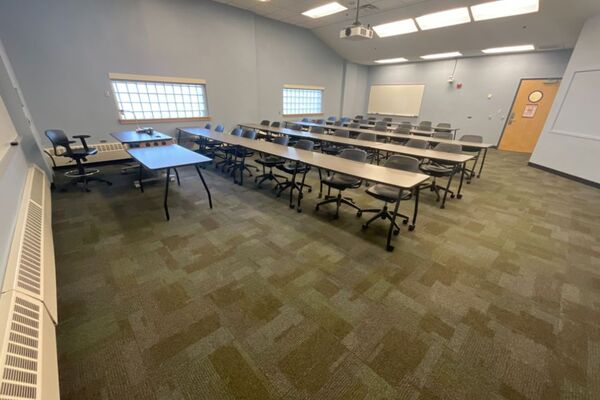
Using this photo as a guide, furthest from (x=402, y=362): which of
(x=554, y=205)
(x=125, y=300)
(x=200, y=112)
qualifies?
(x=200, y=112)

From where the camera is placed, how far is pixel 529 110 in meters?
7.84

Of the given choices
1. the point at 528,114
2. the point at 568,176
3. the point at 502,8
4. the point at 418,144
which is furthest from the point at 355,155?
the point at 528,114

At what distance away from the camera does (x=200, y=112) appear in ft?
21.9

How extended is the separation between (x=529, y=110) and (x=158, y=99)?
36.6 ft

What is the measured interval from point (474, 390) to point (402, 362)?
39cm

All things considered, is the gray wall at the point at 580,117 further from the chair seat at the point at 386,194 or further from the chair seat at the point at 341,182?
the chair seat at the point at 341,182

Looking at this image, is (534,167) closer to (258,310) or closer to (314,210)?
(314,210)

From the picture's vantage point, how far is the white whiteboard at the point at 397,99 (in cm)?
1012

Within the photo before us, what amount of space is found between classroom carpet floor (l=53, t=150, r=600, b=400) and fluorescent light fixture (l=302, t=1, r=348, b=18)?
5822mm

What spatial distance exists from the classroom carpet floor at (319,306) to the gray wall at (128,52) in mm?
2746

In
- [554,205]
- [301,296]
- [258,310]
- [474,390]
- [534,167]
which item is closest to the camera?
[474,390]

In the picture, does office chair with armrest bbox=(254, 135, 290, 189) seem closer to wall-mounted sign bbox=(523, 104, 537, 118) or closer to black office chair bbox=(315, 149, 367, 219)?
black office chair bbox=(315, 149, 367, 219)

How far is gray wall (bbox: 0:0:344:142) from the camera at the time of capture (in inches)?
171

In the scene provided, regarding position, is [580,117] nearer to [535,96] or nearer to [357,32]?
[535,96]
